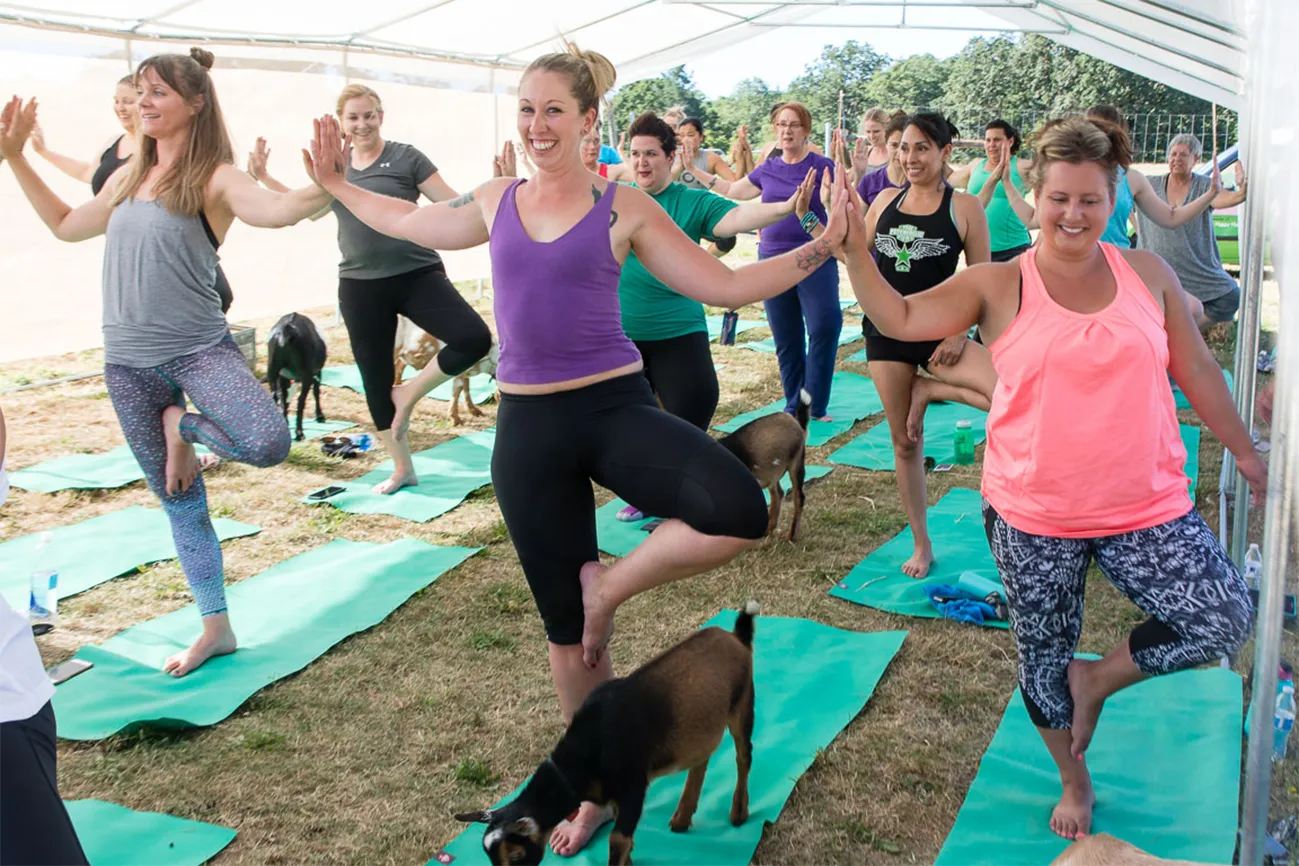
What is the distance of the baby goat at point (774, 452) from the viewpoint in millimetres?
5406

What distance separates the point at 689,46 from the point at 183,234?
10934 millimetres

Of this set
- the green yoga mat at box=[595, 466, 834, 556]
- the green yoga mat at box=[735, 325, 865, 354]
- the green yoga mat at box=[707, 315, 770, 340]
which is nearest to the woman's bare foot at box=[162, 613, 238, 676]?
the green yoga mat at box=[595, 466, 834, 556]

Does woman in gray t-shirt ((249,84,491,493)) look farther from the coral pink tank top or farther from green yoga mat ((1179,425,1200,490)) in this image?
green yoga mat ((1179,425,1200,490))

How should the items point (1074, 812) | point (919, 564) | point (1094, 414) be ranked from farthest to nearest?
1. point (919, 564)
2. point (1074, 812)
3. point (1094, 414)

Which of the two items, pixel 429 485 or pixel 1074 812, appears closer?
pixel 1074 812

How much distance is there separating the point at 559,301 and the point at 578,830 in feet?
5.16

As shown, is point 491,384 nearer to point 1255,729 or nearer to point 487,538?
point 487,538

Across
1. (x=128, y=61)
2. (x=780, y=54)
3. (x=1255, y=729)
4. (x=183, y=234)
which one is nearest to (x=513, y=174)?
(x=183, y=234)

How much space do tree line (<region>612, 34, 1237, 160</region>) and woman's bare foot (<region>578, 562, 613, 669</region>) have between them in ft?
94.0

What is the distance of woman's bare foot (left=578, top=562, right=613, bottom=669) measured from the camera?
2.89 meters

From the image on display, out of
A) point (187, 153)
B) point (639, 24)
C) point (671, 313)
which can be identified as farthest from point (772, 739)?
point (639, 24)

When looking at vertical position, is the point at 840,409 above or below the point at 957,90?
below

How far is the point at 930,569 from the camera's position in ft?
16.9

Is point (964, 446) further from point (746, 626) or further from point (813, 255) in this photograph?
point (813, 255)
